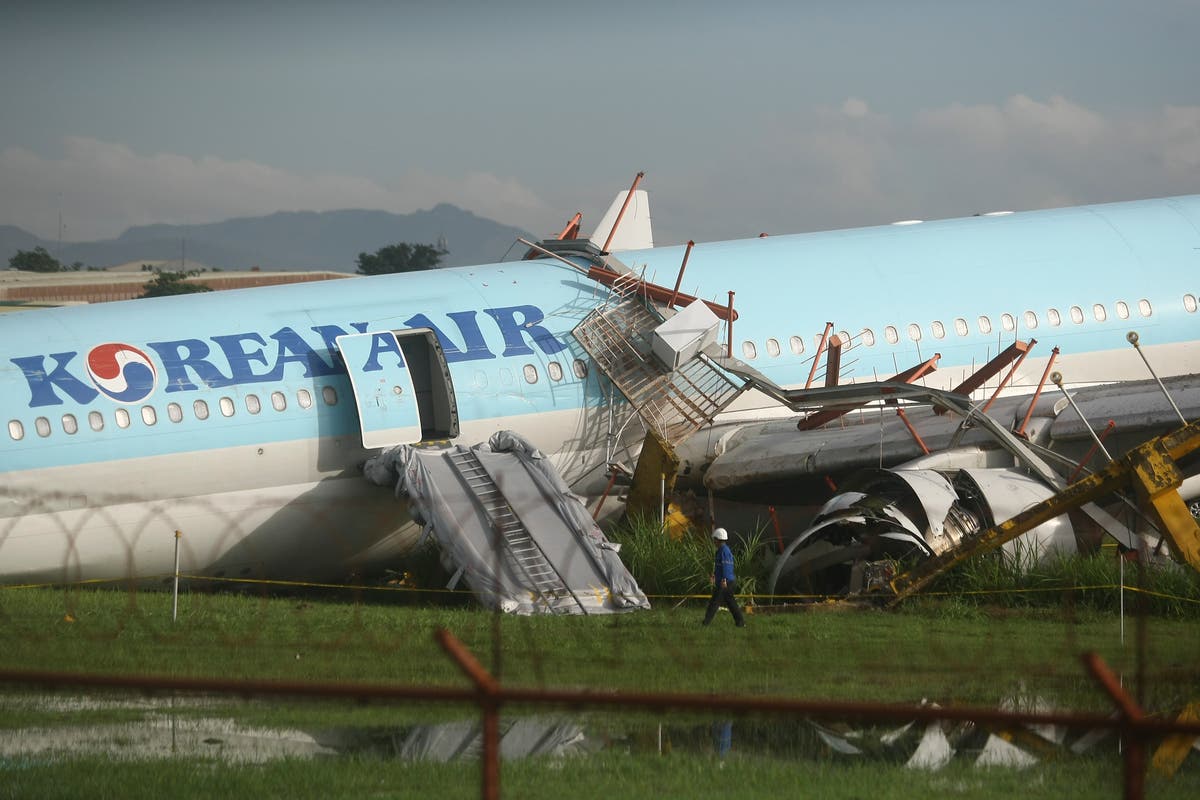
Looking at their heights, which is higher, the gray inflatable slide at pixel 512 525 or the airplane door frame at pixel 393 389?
the airplane door frame at pixel 393 389

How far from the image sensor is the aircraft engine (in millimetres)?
19062

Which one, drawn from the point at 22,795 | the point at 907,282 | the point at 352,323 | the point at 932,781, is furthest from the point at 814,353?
the point at 22,795

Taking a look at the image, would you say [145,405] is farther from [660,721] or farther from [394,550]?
[660,721]

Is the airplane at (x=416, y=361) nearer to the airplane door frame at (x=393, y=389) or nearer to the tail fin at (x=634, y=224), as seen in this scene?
the airplane door frame at (x=393, y=389)

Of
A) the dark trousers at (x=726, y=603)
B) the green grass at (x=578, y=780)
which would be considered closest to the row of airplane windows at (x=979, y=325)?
the dark trousers at (x=726, y=603)

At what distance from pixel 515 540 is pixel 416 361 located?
4071 millimetres

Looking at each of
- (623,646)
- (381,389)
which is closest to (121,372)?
(381,389)

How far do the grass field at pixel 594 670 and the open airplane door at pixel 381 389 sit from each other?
219 cm

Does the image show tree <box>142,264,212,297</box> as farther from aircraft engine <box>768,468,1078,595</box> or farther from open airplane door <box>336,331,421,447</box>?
aircraft engine <box>768,468,1078,595</box>

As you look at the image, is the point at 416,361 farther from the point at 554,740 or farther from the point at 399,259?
the point at 399,259

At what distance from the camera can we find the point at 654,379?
2259 cm

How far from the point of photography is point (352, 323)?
21672 millimetres

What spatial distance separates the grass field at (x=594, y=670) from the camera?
1038cm

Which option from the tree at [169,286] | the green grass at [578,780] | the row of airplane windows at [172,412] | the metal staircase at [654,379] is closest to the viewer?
the green grass at [578,780]
